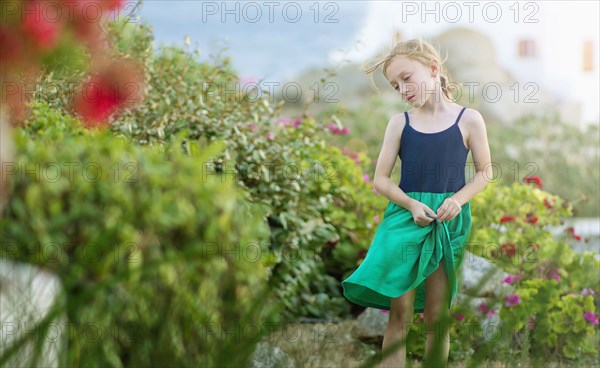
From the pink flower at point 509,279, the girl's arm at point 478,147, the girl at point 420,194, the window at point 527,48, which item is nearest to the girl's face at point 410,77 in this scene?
the girl at point 420,194

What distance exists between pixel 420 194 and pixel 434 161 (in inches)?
6.5

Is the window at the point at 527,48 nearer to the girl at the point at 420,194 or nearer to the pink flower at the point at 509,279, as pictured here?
the pink flower at the point at 509,279

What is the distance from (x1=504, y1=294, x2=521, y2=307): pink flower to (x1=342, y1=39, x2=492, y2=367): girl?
1.15m

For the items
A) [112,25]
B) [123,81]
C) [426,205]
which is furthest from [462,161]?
[112,25]

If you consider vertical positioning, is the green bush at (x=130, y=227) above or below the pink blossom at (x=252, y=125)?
below

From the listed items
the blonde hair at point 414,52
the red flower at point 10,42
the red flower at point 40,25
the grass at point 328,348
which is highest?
the blonde hair at point 414,52

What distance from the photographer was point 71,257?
2.29 meters

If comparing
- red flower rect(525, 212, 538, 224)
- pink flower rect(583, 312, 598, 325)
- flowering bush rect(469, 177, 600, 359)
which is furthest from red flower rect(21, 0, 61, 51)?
red flower rect(525, 212, 538, 224)

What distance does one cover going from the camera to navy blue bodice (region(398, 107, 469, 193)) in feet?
11.7

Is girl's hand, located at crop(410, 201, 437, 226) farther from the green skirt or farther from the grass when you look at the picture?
the grass

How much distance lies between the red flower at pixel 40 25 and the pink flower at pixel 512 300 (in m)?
3.49

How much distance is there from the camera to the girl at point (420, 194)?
3.47m

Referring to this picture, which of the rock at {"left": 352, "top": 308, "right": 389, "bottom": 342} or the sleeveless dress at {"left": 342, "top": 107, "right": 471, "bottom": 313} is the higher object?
the sleeveless dress at {"left": 342, "top": 107, "right": 471, "bottom": 313}

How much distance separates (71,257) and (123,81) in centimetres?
140
